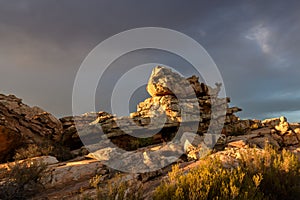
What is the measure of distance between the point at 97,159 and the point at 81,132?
6.91 meters

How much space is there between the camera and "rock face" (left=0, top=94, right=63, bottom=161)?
1530 cm

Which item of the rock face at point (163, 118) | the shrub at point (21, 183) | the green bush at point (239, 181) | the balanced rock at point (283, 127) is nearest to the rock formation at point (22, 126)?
the rock face at point (163, 118)

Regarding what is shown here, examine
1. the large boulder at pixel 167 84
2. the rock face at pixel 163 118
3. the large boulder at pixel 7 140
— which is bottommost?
the large boulder at pixel 7 140

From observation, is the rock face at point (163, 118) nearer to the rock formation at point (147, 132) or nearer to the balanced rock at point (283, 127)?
the rock formation at point (147, 132)

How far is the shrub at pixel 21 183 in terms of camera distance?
846cm

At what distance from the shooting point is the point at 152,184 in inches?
387

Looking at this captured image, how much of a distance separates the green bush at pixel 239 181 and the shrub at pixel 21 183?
5243 millimetres

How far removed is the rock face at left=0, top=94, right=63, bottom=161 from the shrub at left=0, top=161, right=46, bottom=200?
5.30 meters

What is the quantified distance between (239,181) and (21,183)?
8063 millimetres

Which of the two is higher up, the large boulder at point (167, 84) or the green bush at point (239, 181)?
the large boulder at point (167, 84)

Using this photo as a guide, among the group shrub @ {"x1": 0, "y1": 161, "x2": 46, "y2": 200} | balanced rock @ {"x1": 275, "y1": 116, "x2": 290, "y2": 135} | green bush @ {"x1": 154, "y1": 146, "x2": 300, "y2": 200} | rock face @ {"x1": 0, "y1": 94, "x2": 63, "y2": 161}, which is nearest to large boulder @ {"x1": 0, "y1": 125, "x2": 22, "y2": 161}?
A: rock face @ {"x1": 0, "y1": 94, "x2": 63, "y2": 161}

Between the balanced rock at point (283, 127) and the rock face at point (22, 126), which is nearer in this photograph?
the rock face at point (22, 126)

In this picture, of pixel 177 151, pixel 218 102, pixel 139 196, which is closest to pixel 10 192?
pixel 139 196

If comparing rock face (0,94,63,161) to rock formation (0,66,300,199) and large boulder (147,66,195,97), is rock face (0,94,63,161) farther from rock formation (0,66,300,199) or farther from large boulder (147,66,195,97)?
large boulder (147,66,195,97)
